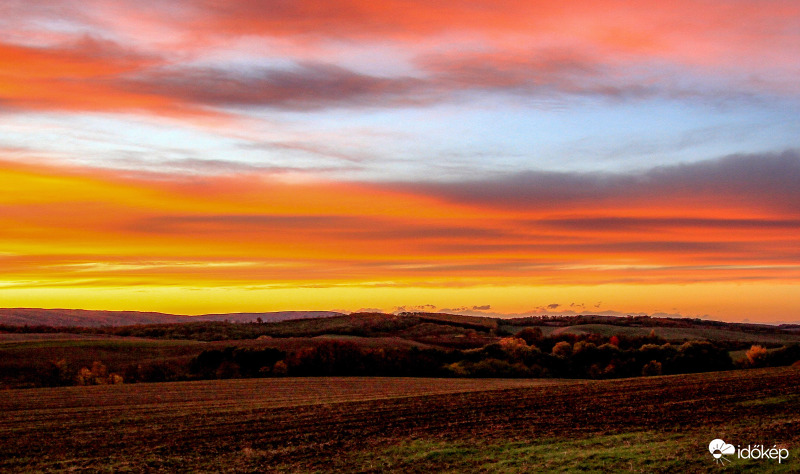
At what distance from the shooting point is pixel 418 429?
2570 centimetres

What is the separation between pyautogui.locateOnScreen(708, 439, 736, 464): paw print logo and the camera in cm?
1744

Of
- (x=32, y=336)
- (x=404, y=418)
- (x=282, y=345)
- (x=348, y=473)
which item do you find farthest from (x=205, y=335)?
(x=348, y=473)

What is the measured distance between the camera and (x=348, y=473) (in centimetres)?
1873

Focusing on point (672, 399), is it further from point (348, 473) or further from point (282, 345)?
point (282, 345)

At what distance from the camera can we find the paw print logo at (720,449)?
57.2 ft

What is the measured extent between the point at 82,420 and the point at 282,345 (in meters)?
43.8

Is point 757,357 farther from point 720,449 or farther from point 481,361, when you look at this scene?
point 720,449

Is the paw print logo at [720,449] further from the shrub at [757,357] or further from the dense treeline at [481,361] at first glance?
the shrub at [757,357]
